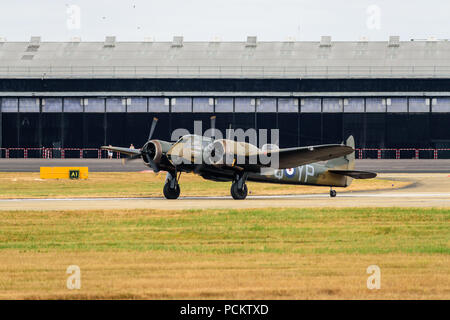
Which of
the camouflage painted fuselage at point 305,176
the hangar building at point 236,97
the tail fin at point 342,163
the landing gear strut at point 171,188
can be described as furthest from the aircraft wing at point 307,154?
the hangar building at point 236,97

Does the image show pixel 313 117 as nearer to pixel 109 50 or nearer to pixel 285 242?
pixel 109 50

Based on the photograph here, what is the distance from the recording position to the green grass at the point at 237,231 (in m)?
18.2

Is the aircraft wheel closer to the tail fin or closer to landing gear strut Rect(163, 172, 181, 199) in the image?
landing gear strut Rect(163, 172, 181, 199)

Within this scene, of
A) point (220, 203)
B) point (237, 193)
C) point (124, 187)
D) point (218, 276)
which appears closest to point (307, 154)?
point (237, 193)

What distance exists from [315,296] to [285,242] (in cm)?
647

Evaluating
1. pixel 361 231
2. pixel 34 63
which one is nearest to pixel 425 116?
pixel 34 63

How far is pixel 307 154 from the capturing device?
30672 mm

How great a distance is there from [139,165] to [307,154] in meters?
30.5

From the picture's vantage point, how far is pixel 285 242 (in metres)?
19.0

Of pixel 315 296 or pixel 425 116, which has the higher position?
pixel 425 116

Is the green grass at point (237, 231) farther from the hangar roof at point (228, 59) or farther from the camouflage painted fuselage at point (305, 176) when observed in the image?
the hangar roof at point (228, 59)

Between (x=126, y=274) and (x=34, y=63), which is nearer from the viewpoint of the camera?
(x=126, y=274)

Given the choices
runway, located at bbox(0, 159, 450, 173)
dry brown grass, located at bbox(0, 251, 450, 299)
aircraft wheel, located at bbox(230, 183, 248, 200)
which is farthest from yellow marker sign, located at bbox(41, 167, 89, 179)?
dry brown grass, located at bbox(0, 251, 450, 299)
